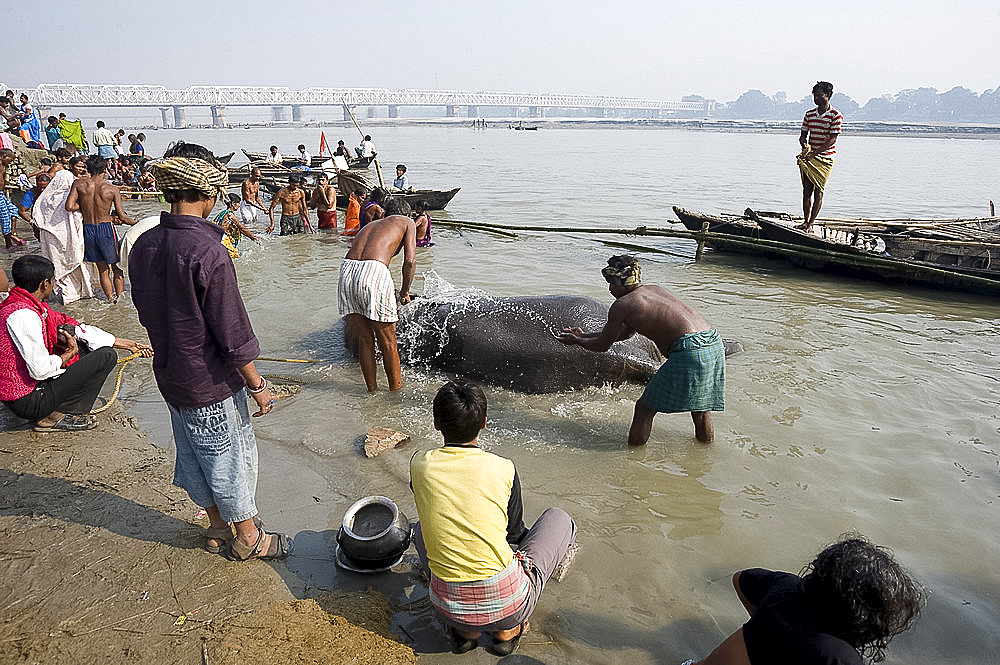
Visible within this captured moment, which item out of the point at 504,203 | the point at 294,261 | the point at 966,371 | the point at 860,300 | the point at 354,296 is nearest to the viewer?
the point at 354,296

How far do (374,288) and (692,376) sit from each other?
243 centimetres

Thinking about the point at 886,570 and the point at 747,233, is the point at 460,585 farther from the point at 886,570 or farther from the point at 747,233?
the point at 747,233

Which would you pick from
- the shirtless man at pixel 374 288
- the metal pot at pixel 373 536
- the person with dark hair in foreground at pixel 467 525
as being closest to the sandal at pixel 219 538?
the metal pot at pixel 373 536

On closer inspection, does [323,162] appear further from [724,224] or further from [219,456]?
[219,456]

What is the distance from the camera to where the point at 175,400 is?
2619 millimetres

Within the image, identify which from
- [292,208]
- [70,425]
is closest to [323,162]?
[292,208]

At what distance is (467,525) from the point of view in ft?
7.65

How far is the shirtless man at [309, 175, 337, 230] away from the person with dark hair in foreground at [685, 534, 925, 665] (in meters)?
12.5

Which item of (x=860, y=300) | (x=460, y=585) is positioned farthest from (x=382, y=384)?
(x=860, y=300)

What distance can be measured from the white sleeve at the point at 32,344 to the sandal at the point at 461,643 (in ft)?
10.8

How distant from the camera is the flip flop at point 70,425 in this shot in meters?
4.22

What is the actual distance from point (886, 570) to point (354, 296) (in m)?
3.91

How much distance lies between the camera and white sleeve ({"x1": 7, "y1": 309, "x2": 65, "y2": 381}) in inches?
150

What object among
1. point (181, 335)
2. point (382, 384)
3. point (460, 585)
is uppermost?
point (181, 335)
